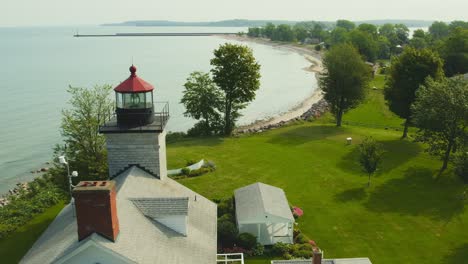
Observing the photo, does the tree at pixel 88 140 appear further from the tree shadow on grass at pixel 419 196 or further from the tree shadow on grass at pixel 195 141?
the tree shadow on grass at pixel 419 196

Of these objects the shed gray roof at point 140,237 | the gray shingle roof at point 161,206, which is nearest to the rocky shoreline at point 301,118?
the shed gray roof at point 140,237

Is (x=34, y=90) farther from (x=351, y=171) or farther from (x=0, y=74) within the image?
(x=351, y=171)

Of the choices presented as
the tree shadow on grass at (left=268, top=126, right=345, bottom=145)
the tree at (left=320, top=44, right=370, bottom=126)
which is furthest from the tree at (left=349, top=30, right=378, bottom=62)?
the tree shadow on grass at (left=268, top=126, right=345, bottom=145)

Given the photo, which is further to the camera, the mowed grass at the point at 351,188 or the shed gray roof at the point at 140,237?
the mowed grass at the point at 351,188

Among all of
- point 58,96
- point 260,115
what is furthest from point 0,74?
point 260,115

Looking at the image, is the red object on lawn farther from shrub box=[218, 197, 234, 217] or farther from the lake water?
the lake water

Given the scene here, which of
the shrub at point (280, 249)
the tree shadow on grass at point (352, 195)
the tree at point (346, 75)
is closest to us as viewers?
the shrub at point (280, 249)
